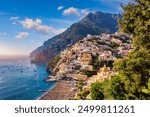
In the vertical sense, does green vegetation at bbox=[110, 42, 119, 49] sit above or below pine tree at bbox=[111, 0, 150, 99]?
above

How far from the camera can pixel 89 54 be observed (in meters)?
127

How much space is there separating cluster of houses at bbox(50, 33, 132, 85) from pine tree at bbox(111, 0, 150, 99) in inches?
3123

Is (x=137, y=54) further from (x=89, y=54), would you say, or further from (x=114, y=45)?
(x=114, y=45)

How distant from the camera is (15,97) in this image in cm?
8719

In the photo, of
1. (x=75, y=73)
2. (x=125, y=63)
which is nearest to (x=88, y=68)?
(x=75, y=73)

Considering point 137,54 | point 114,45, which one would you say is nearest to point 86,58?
point 114,45

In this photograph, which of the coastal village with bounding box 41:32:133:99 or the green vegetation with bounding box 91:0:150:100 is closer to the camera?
the green vegetation with bounding box 91:0:150:100

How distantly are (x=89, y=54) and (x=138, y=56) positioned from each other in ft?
353

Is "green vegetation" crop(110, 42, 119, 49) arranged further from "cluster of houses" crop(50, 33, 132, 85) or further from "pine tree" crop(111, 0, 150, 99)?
"pine tree" crop(111, 0, 150, 99)

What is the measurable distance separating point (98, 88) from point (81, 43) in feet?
379

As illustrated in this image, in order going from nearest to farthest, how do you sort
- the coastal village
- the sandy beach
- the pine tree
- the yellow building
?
the pine tree, the sandy beach, the coastal village, the yellow building

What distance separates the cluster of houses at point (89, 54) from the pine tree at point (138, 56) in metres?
79.3

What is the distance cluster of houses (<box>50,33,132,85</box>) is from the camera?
116 meters

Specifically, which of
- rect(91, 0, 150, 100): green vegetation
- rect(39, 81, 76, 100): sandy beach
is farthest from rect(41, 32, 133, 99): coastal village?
rect(91, 0, 150, 100): green vegetation
